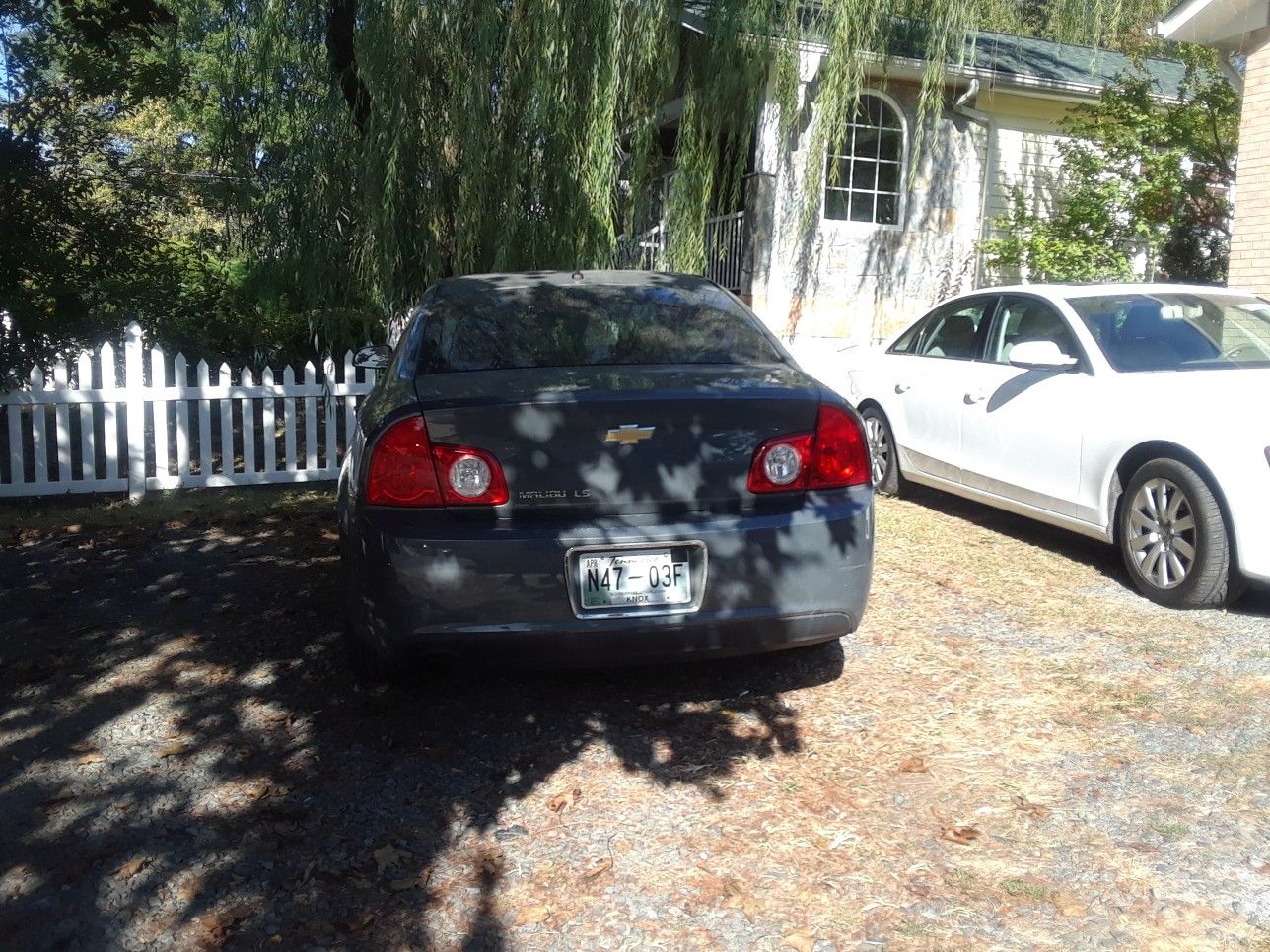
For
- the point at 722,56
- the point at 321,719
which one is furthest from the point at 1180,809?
the point at 722,56

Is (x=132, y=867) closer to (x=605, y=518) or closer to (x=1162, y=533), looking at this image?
(x=605, y=518)

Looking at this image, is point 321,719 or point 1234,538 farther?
point 1234,538

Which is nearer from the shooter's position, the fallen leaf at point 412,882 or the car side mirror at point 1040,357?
the fallen leaf at point 412,882

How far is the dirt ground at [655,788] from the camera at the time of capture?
3070 mm

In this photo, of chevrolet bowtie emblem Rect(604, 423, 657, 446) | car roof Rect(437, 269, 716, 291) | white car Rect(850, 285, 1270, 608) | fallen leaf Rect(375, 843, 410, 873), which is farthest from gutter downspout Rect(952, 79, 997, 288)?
fallen leaf Rect(375, 843, 410, 873)

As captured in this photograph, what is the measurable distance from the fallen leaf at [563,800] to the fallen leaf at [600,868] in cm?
33

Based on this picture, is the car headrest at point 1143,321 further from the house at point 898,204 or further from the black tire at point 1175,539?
the house at point 898,204

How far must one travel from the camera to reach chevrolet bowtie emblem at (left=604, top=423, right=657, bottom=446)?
3.92 metres

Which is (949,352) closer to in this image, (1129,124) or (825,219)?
(825,219)

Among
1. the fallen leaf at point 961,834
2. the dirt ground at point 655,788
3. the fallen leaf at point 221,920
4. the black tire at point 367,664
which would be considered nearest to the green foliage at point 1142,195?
the dirt ground at point 655,788

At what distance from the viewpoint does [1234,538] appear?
17.1 feet

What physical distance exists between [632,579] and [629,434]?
1.57ft

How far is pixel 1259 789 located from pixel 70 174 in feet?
30.6

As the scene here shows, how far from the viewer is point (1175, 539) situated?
18.2ft
